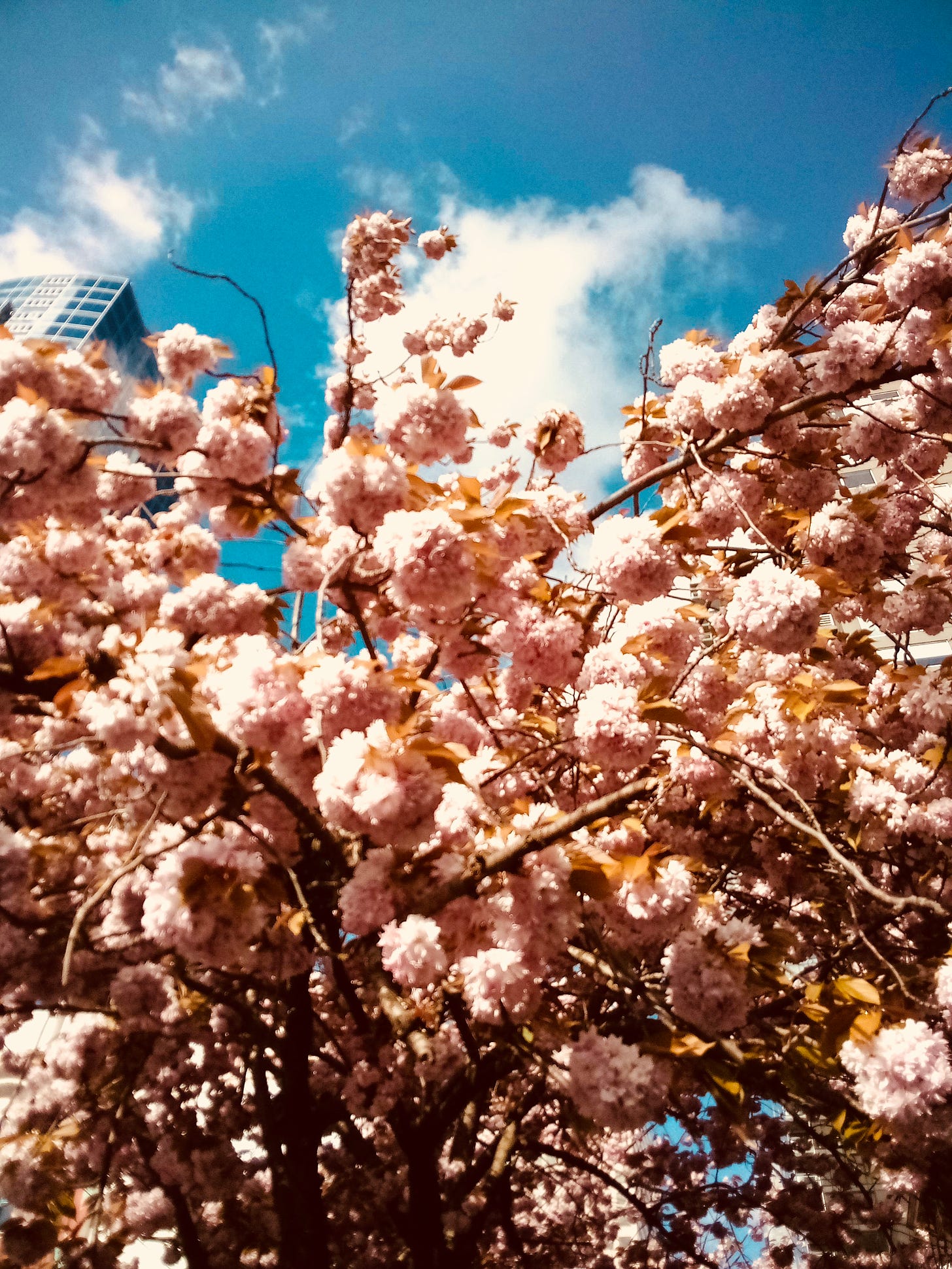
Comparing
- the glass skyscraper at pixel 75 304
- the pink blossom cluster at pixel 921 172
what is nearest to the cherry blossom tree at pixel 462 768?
the pink blossom cluster at pixel 921 172

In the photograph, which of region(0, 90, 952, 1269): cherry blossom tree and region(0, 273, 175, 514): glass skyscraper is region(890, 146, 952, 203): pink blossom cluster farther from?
region(0, 273, 175, 514): glass skyscraper

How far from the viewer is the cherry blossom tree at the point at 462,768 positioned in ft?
6.89

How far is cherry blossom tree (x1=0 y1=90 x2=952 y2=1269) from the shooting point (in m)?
2.10

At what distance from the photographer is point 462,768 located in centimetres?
275

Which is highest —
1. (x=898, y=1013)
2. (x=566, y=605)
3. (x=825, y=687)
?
(x=566, y=605)

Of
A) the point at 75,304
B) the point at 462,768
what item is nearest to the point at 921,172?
the point at 462,768

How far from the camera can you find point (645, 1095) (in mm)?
2064

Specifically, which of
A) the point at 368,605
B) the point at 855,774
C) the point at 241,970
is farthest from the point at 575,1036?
the point at 368,605

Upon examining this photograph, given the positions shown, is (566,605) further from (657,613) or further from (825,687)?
(825,687)

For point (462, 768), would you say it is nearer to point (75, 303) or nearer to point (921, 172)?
point (921, 172)

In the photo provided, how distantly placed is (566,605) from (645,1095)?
1709 mm

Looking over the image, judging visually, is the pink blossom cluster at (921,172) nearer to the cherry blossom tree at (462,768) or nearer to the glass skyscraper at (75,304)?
the cherry blossom tree at (462,768)

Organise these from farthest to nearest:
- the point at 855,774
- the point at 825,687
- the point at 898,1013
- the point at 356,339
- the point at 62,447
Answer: the point at 356,339 < the point at 855,774 < the point at 825,687 < the point at 62,447 < the point at 898,1013

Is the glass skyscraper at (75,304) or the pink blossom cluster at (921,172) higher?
the glass skyscraper at (75,304)
